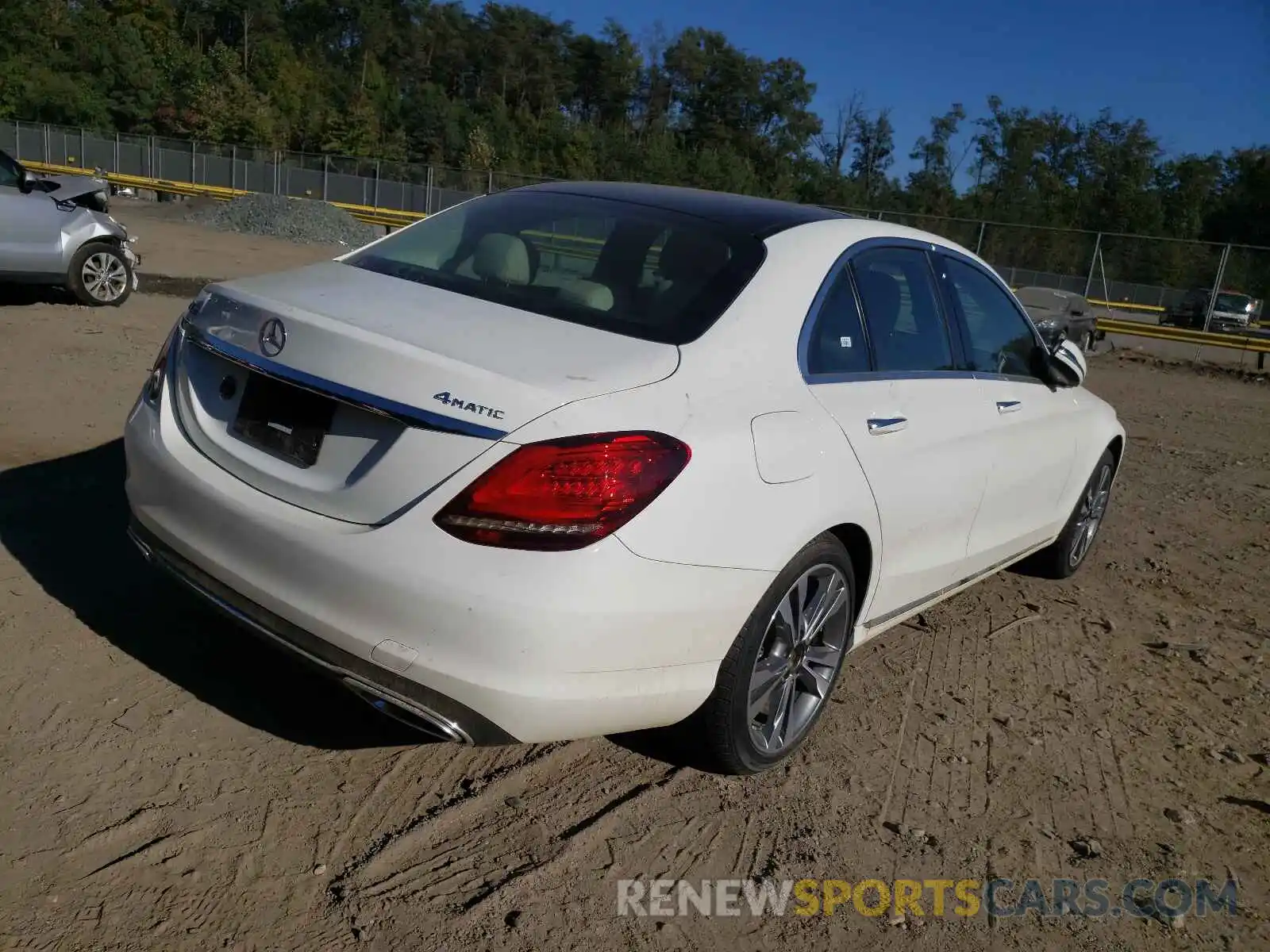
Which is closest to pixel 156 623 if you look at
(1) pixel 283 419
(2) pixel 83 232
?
(1) pixel 283 419

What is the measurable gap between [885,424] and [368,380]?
65.8 inches

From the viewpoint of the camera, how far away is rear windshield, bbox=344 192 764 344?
3.23 m

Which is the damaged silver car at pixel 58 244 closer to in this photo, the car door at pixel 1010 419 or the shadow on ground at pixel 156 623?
the shadow on ground at pixel 156 623

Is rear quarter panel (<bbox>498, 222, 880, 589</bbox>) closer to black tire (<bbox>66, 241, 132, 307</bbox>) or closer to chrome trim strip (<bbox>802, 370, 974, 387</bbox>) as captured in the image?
chrome trim strip (<bbox>802, 370, 974, 387</bbox>)

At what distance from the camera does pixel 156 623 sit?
3.87m

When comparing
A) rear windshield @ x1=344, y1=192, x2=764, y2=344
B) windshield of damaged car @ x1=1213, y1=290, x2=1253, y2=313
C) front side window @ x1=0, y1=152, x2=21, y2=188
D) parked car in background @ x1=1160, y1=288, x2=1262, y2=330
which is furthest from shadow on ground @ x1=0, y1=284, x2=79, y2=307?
windshield of damaged car @ x1=1213, y1=290, x2=1253, y2=313

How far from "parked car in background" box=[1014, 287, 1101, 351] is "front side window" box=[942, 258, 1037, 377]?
14.2 m

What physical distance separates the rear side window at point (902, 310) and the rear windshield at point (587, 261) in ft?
1.70

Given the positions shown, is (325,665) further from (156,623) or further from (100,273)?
(100,273)

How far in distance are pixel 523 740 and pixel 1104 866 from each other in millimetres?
1743

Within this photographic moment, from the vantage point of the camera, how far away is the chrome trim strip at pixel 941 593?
3.79 metres

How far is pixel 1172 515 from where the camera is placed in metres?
7.50

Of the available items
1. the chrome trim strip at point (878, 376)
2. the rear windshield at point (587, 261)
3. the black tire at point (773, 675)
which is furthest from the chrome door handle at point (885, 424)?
the rear windshield at point (587, 261)

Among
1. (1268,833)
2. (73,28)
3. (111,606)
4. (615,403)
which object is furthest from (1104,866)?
(73,28)
